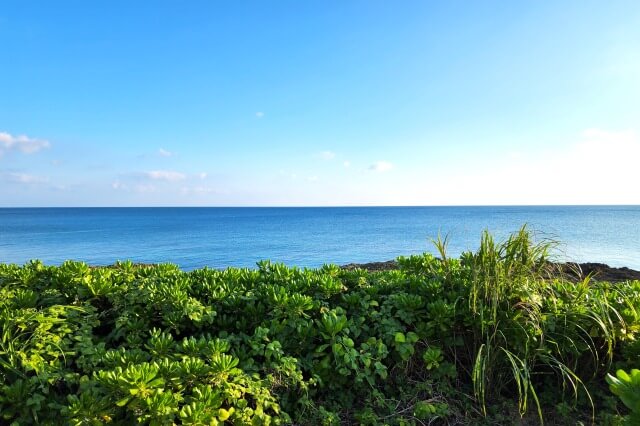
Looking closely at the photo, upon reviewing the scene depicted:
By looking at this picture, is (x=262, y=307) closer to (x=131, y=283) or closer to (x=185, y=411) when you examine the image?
(x=185, y=411)

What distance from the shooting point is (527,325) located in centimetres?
289

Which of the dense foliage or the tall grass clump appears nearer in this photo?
the dense foliage

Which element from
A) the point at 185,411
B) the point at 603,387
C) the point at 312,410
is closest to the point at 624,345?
the point at 603,387

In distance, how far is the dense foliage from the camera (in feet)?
7.63

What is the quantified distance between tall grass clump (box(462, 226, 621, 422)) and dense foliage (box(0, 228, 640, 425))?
0.05 ft

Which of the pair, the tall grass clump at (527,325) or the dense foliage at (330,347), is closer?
the dense foliage at (330,347)

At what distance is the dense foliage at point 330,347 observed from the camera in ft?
7.63

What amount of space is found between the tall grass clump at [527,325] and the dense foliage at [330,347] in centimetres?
1

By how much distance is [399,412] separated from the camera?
2680 millimetres

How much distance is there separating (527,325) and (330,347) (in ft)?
5.28

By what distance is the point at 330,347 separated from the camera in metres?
2.92

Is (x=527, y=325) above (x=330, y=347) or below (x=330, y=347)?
above

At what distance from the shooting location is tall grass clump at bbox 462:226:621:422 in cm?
288

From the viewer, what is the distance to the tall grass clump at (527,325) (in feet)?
9.43
